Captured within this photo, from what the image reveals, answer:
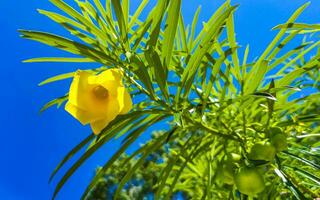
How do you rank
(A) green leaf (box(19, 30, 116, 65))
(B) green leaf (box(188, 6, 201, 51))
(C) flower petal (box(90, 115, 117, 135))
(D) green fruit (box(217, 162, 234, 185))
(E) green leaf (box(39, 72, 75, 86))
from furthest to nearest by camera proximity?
(B) green leaf (box(188, 6, 201, 51)) < (E) green leaf (box(39, 72, 75, 86)) < (D) green fruit (box(217, 162, 234, 185)) < (A) green leaf (box(19, 30, 116, 65)) < (C) flower petal (box(90, 115, 117, 135))

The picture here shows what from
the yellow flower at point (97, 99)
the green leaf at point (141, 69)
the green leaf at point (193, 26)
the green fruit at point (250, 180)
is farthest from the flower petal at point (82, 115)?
the green leaf at point (193, 26)

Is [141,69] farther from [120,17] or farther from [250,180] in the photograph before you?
[250,180]

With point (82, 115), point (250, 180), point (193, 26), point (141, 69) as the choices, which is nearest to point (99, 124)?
point (82, 115)

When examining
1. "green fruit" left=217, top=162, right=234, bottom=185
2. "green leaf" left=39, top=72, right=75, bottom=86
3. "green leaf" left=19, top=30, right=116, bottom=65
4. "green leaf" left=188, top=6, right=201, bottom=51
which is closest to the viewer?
"green leaf" left=19, top=30, right=116, bottom=65

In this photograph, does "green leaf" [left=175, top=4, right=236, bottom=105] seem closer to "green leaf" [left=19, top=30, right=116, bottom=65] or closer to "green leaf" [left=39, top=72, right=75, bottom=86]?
→ "green leaf" [left=19, top=30, right=116, bottom=65]

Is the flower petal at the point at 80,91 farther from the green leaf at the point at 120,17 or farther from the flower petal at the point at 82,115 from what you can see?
the green leaf at the point at 120,17

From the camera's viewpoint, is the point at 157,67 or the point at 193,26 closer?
the point at 157,67

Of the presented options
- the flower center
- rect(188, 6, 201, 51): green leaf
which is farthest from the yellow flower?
rect(188, 6, 201, 51): green leaf
